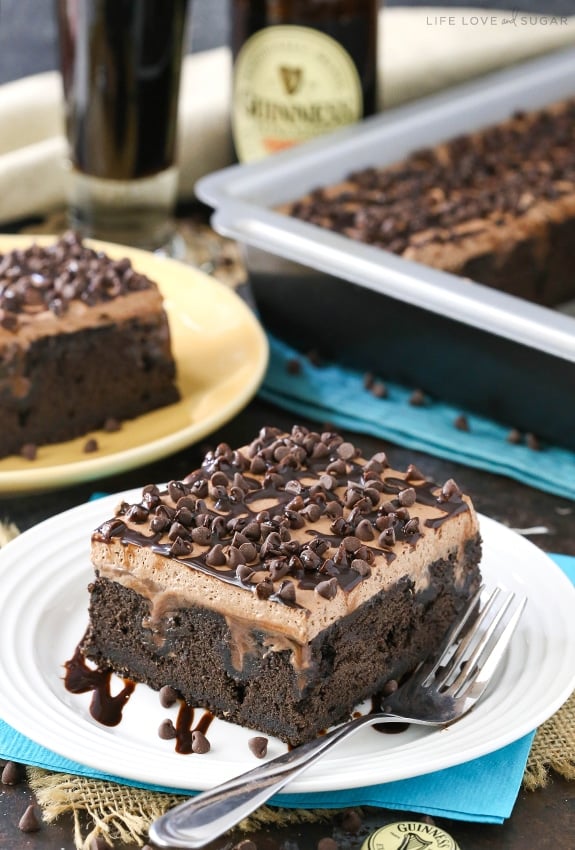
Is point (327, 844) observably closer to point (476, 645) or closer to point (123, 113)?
point (476, 645)

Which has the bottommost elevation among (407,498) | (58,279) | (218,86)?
(218,86)

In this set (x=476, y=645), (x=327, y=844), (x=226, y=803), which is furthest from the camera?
(x=476, y=645)

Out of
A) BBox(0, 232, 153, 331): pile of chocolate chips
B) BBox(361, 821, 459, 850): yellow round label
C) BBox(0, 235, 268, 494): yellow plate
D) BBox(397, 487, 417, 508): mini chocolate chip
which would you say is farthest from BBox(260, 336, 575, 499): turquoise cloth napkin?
BBox(361, 821, 459, 850): yellow round label

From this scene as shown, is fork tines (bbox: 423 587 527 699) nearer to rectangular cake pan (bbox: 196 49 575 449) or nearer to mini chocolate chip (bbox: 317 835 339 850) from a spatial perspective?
mini chocolate chip (bbox: 317 835 339 850)

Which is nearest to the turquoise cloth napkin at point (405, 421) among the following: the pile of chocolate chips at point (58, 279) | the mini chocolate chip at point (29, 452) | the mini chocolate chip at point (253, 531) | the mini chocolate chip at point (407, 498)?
the pile of chocolate chips at point (58, 279)

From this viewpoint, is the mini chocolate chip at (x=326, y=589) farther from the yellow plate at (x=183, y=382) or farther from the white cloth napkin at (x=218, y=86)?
the white cloth napkin at (x=218, y=86)

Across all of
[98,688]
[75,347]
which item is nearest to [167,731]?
[98,688]
